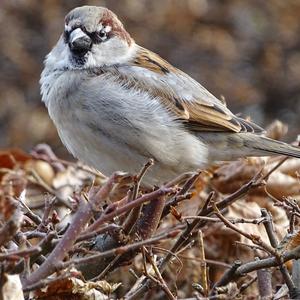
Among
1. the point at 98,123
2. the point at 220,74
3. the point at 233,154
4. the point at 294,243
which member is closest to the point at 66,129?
the point at 98,123

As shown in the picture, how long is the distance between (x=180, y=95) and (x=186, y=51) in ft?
10.8

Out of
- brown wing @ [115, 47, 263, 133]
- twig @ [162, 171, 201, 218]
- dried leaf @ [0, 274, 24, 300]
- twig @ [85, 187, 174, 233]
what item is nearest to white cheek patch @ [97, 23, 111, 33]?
brown wing @ [115, 47, 263, 133]

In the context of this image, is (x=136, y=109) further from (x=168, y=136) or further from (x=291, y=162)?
(x=291, y=162)

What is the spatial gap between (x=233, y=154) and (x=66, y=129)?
783 millimetres

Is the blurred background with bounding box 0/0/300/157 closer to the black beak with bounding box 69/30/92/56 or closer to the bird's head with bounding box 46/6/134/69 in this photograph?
the bird's head with bounding box 46/6/134/69

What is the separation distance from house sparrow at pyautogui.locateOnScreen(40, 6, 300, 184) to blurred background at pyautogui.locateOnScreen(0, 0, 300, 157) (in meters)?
→ 2.88

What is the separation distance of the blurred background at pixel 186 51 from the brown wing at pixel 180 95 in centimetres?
284

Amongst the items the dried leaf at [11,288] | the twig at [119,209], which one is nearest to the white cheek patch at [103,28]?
the twig at [119,209]

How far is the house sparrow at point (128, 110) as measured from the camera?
11.1 feet

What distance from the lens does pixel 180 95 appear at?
3.67 metres

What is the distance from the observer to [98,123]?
3338 millimetres

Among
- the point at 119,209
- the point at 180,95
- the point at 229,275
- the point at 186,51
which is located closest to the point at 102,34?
the point at 180,95

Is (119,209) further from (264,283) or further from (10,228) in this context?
(264,283)

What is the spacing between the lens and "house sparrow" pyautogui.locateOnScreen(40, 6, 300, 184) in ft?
11.1
